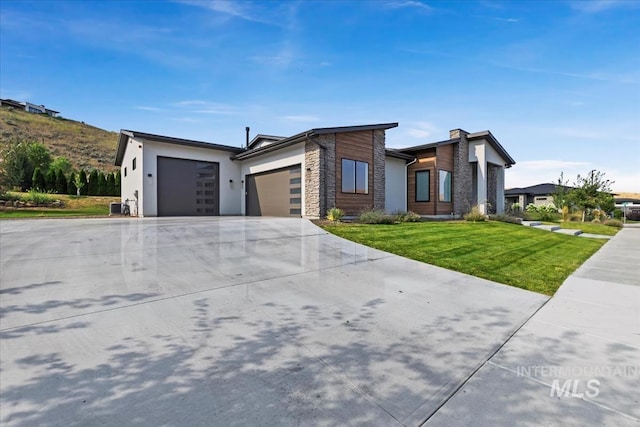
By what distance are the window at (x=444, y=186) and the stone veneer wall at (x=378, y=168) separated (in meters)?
4.49

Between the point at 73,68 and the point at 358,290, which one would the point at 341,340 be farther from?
the point at 73,68

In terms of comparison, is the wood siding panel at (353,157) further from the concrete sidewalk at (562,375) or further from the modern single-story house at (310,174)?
the concrete sidewalk at (562,375)

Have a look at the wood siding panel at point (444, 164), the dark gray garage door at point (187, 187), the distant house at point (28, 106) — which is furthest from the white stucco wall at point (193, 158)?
the distant house at point (28, 106)

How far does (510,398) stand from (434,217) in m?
15.2

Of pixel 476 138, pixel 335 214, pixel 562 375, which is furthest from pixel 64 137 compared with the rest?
pixel 562 375

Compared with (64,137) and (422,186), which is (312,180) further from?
(64,137)

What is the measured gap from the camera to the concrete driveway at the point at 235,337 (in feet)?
6.05

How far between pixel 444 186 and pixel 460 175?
4.40 ft

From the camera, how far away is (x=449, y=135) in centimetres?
1823

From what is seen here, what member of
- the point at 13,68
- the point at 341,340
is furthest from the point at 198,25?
the point at 13,68

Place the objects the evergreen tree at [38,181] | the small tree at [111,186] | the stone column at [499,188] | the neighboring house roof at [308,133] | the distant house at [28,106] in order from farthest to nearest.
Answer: the distant house at [28,106] < the small tree at [111,186] < the evergreen tree at [38,181] < the stone column at [499,188] < the neighboring house roof at [308,133]

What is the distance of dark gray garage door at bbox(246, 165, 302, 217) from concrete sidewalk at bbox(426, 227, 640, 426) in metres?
10.8

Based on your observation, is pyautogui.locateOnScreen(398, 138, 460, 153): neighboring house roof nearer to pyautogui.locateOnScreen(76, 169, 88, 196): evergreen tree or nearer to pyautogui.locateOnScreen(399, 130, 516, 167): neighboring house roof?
pyautogui.locateOnScreen(399, 130, 516, 167): neighboring house roof

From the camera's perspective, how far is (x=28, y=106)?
215 ft
